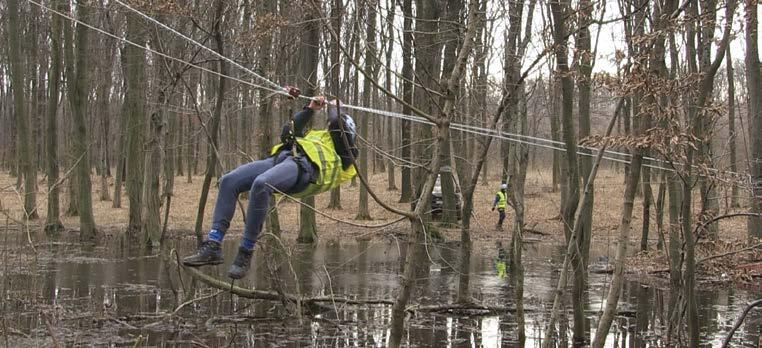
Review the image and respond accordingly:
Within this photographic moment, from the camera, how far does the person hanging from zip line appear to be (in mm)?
5488

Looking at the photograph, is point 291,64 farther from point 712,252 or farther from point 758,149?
point 712,252

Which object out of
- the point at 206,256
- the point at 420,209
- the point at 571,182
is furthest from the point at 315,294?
the point at 420,209

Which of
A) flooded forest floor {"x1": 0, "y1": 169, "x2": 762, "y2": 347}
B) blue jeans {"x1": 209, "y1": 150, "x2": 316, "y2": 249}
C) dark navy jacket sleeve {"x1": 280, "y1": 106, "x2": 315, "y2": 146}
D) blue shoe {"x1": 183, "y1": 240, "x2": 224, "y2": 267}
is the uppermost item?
dark navy jacket sleeve {"x1": 280, "y1": 106, "x2": 315, "y2": 146}

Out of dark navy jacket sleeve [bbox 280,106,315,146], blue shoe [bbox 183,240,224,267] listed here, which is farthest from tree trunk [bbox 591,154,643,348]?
blue shoe [bbox 183,240,224,267]

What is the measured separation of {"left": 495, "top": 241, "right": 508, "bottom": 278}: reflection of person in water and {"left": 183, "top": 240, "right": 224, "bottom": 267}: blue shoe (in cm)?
975

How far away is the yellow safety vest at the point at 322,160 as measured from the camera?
568cm

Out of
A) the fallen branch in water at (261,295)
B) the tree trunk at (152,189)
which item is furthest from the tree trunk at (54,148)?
the fallen branch in water at (261,295)

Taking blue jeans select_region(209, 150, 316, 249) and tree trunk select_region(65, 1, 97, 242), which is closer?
blue jeans select_region(209, 150, 316, 249)

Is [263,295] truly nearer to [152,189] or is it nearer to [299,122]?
[299,122]

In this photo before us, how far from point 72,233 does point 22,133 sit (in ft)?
10.9

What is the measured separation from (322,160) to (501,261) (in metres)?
11.8

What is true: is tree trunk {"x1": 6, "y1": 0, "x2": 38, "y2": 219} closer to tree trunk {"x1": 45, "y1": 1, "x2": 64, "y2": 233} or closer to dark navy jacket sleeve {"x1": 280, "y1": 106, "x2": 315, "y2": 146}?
tree trunk {"x1": 45, "y1": 1, "x2": 64, "y2": 233}

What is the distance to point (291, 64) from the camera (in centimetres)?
2066

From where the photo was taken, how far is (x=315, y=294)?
12.0 metres
